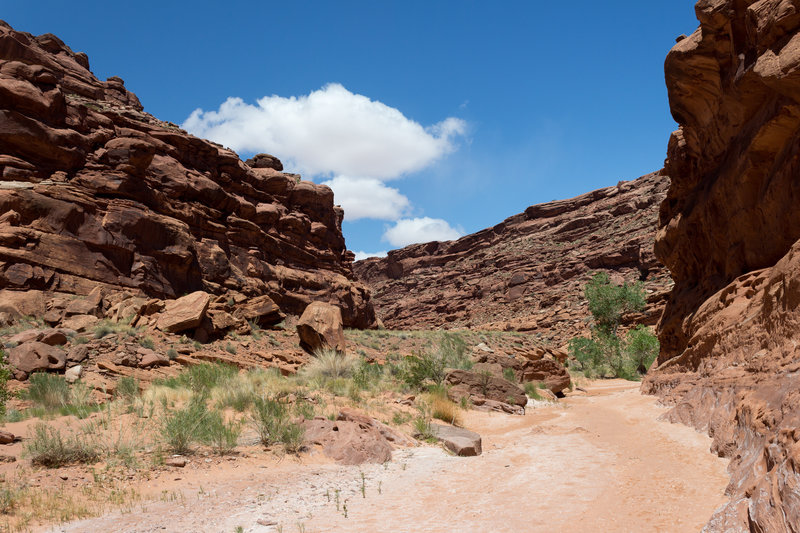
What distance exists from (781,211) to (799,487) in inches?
264

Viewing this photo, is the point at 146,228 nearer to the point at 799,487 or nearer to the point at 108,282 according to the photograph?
the point at 108,282

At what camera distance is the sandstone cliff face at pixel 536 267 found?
54.4m

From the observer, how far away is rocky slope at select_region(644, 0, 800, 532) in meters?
3.69

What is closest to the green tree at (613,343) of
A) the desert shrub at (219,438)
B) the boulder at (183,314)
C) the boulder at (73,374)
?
the boulder at (183,314)

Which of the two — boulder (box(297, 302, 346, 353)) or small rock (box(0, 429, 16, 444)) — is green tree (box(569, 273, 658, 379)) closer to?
boulder (box(297, 302, 346, 353))

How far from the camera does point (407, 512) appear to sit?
4.39 metres

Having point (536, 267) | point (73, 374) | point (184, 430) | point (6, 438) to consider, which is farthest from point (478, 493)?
point (536, 267)

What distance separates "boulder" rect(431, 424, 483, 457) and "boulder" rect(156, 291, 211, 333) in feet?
48.4

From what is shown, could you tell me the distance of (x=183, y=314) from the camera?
65.3ft

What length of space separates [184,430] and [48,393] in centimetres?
529

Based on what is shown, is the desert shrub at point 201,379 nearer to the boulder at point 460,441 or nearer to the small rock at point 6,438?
the small rock at point 6,438

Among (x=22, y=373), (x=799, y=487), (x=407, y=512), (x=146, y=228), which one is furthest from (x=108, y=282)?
(x=799, y=487)

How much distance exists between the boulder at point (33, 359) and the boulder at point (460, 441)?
1057 centimetres

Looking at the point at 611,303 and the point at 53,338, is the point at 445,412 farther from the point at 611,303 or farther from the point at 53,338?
the point at 611,303
